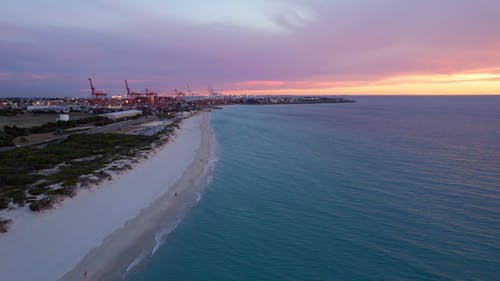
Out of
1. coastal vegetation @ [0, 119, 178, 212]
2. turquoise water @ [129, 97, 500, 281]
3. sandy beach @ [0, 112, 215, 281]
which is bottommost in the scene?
turquoise water @ [129, 97, 500, 281]

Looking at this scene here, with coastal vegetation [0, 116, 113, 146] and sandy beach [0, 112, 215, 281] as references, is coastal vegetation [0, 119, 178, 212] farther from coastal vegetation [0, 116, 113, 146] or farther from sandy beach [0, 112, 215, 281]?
coastal vegetation [0, 116, 113, 146]

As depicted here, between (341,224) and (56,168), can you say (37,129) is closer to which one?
(56,168)

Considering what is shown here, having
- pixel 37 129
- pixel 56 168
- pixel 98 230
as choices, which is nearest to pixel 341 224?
pixel 98 230

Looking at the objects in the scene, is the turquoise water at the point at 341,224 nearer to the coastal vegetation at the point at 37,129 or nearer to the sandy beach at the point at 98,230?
the sandy beach at the point at 98,230

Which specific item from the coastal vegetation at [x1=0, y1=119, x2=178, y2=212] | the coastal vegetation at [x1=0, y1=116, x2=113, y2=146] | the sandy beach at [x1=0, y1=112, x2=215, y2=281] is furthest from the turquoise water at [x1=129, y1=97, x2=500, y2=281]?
the coastal vegetation at [x1=0, y1=116, x2=113, y2=146]

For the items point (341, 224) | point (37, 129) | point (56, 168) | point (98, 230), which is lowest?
point (341, 224)

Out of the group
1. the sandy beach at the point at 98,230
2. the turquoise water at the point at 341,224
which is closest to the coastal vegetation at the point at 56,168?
the sandy beach at the point at 98,230

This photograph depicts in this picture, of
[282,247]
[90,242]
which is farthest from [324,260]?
[90,242]
